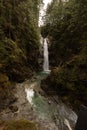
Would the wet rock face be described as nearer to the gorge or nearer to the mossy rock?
the gorge

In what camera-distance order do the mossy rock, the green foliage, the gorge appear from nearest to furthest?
the mossy rock → the gorge → the green foliage

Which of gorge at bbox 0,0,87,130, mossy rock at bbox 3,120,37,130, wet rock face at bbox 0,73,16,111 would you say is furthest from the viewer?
wet rock face at bbox 0,73,16,111

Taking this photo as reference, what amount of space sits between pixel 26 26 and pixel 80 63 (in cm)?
753

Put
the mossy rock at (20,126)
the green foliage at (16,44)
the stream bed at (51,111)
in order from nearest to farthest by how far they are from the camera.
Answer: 1. the mossy rock at (20,126)
2. the stream bed at (51,111)
3. the green foliage at (16,44)

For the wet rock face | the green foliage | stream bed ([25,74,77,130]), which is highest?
the green foliage

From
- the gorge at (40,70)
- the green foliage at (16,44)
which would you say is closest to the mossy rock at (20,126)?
the gorge at (40,70)

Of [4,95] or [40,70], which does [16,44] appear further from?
[4,95]

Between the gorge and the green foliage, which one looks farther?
the green foliage

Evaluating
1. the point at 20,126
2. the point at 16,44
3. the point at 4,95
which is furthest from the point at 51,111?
the point at 16,44

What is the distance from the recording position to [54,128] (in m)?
6.52

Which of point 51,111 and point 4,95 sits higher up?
point 4,95

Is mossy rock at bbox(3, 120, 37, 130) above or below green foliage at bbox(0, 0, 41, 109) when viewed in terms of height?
below

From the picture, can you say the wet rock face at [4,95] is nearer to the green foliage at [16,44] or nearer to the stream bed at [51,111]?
the green foliage at [16,44]

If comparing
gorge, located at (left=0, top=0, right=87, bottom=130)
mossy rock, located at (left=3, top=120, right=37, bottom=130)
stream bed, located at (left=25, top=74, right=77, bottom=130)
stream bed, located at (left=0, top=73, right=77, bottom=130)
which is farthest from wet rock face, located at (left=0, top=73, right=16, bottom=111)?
mossy rock, located at (left=3, top=120, right=37, bottom=130)
